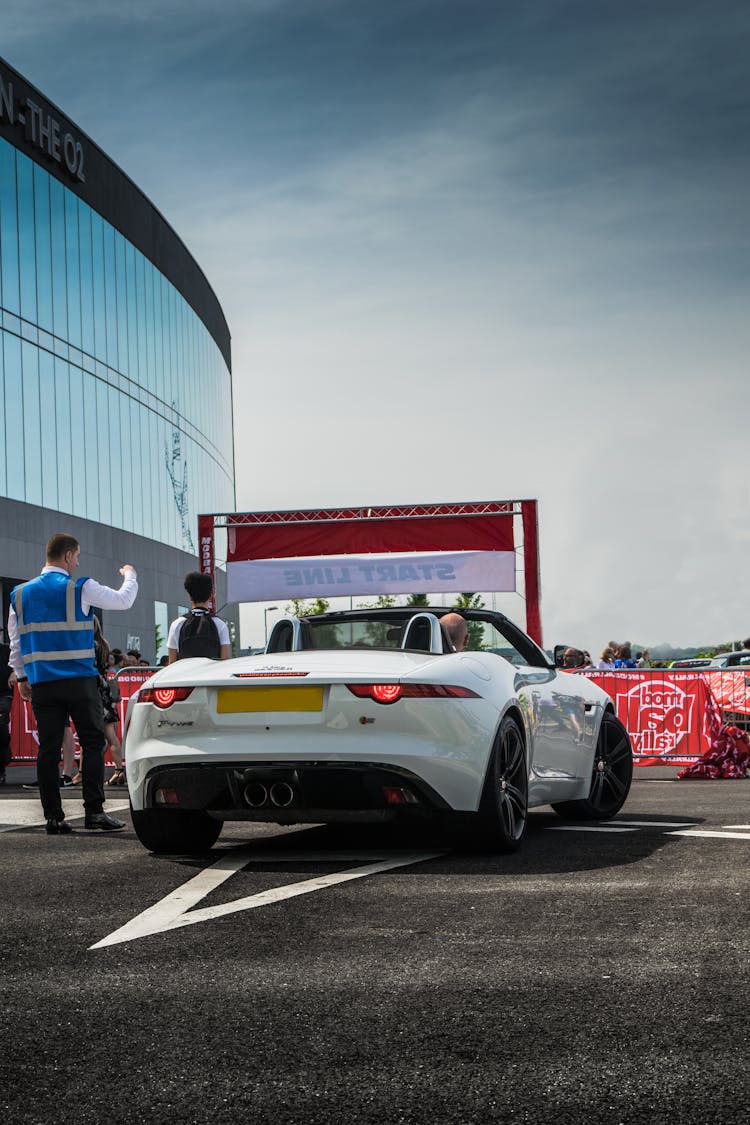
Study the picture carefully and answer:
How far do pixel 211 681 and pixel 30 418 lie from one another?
1291 inches

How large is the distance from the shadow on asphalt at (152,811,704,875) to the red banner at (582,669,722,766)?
7244 millimetres

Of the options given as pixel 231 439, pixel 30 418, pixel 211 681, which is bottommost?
pixel 211 681

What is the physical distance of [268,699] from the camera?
6188mm

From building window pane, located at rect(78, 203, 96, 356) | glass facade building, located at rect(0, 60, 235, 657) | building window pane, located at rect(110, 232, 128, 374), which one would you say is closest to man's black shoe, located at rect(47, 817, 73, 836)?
glass facade building, located at rect(0, 60, 235, 657)

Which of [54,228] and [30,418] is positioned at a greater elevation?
[54,228]

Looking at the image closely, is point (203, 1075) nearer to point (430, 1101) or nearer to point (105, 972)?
point (430, 1101)

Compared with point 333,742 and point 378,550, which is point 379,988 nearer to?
point 333,742

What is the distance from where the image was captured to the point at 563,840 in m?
7.08

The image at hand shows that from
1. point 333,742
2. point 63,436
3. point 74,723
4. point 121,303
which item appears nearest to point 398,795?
point 333,742

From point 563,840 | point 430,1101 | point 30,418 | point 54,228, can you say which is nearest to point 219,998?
point 430,1101

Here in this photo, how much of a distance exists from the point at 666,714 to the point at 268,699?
389 inches

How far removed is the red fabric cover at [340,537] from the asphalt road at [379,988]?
40.2ft

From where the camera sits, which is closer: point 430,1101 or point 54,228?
point 430,1101

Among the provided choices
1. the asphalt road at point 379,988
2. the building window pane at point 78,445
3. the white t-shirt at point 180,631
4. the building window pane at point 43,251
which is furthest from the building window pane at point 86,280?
the asphalt road at point 379,988
